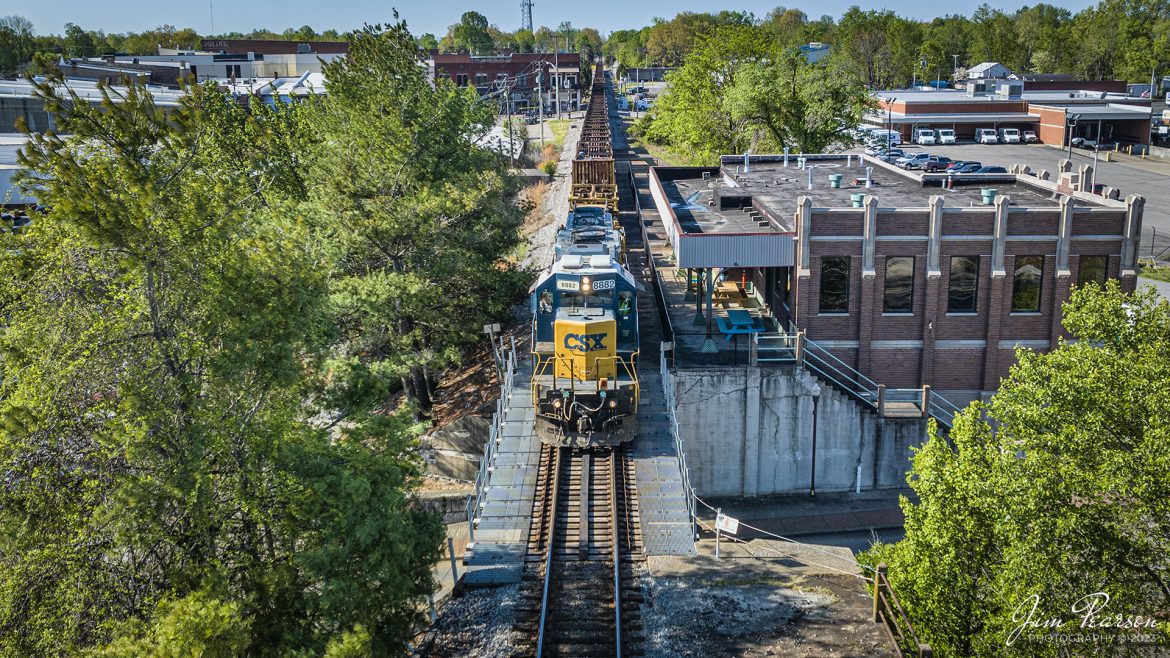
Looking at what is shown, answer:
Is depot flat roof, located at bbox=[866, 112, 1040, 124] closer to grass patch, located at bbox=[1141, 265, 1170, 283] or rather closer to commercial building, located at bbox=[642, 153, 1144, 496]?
grass patch, located at bbox=[1141, 265, 1170, 283]

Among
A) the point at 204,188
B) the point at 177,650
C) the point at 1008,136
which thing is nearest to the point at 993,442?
the point at 177,650

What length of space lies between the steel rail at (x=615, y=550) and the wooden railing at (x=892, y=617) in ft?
14.9

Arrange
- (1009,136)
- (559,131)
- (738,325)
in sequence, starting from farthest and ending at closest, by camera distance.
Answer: (559,131) < (1009,136) < (738,325)

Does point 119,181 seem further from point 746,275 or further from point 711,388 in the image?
point 746,275

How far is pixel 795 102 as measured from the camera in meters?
52.0

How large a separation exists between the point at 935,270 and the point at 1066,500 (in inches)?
637

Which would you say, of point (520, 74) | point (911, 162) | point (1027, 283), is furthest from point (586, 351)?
point (520, 74)

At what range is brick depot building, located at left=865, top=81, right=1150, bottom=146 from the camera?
83.9 meters

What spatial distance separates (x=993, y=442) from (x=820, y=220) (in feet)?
46.3

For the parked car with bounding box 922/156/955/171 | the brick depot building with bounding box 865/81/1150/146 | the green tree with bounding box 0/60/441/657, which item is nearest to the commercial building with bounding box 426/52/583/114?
the brick depot building with bounding box 865/81/1150/146

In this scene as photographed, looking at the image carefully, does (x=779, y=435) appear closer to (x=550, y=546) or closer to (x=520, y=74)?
(x=550, y=546)

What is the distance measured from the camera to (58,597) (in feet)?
35.7

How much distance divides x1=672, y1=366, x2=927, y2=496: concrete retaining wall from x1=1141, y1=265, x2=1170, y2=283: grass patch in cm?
2565

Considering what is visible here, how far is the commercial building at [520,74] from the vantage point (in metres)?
115
